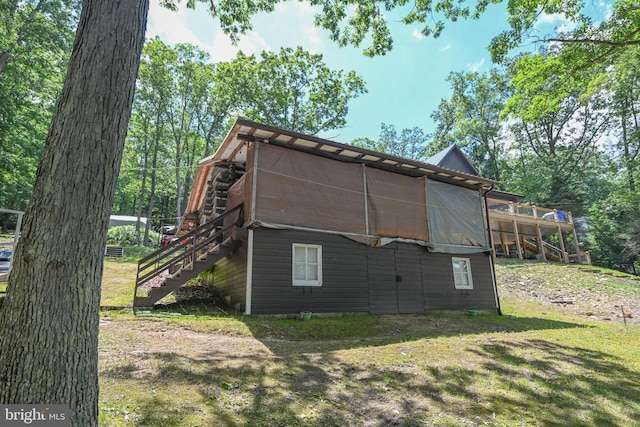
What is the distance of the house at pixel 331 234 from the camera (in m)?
8.95

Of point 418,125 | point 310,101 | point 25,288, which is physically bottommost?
point 25,288

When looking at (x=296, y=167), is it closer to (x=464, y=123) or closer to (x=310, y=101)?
(x=310, y=101)

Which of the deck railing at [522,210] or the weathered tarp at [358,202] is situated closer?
the weathered tarp at [358,202]

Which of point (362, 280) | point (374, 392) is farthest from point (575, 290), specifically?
point (374, 392)

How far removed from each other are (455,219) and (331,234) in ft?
18.7

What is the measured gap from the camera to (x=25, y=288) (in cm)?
216

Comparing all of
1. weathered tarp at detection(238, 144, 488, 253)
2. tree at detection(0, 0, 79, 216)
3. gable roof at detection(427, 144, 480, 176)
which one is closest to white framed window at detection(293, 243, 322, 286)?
weathered tarp at detection(238, 144, 488, 253)

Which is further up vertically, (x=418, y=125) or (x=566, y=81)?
(x=418, y=125)

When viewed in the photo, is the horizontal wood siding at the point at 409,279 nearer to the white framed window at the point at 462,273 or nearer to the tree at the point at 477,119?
the white framed window at the point at 462,273

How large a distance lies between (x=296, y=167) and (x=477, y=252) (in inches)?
319

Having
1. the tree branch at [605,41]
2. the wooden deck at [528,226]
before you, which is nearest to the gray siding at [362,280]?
the tree branch at [605,41]

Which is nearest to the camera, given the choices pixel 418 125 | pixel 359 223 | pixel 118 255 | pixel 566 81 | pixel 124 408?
pixel 124 408

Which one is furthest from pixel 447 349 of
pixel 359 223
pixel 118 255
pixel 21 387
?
pixel 118 255

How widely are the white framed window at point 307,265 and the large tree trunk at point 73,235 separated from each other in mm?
6967
